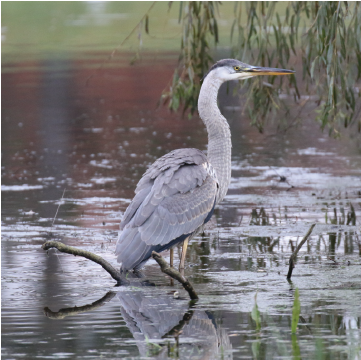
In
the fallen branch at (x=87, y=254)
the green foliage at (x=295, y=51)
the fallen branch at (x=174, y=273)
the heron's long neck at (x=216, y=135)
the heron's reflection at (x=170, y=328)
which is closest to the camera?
the heron's reflection at (x=170, y=328)

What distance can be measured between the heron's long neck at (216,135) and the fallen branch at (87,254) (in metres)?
1.45

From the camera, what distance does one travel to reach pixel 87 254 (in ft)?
21.4

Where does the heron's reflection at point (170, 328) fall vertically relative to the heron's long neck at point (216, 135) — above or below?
below

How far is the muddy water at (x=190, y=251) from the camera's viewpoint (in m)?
5.56

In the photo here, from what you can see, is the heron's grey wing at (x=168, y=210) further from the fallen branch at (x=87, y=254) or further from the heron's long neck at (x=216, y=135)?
the heron's long neck at (x=216, y=135)

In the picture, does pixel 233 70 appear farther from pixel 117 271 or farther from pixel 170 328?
pixel 170 328

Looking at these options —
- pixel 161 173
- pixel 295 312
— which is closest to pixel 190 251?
pixel 161 173

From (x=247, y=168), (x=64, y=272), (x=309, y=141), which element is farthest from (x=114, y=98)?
(x=64, y=272)

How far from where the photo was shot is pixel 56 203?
10.8 m

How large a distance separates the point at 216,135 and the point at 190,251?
1.22 m

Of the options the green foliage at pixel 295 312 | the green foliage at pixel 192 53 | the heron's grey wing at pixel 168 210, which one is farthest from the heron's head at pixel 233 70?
the green foliage at pixel 295 312

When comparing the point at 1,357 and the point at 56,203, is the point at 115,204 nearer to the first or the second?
the point at 56,203

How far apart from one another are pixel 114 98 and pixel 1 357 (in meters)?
17.6

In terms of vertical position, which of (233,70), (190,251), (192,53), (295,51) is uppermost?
(233,70)
